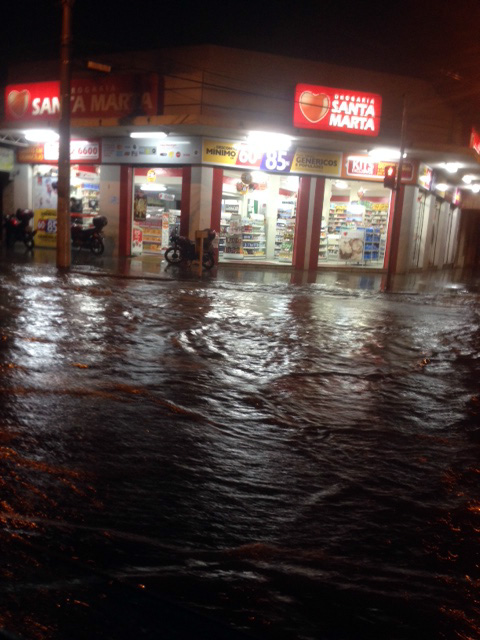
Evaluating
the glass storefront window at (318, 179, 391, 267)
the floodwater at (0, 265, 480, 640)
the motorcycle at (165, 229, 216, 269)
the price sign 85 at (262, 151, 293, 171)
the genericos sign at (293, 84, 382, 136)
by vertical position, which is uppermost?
the genericos sign at (293, 84, 382, 136)

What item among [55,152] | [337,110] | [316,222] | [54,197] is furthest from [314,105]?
[54,197]

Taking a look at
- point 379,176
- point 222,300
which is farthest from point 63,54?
point 379,176

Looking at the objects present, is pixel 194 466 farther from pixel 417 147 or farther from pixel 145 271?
pixel 417 147

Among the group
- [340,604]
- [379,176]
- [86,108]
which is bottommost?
[340,604]

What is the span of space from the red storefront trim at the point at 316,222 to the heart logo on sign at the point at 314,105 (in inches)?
107

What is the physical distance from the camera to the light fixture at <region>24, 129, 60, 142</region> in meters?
23.2

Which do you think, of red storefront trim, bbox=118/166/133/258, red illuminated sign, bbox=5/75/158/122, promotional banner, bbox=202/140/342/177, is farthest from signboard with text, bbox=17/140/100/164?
promotional banner, bbox=202/140/342/177

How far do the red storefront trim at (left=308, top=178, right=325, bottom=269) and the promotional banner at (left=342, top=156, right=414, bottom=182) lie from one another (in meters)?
1.04

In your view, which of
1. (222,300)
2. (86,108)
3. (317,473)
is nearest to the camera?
(317,473)

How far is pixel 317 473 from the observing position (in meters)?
4.14

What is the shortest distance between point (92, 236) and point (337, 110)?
997cm

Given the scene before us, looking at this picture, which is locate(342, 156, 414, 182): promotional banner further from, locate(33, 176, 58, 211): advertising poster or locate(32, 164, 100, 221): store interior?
locate(33, 176, 58, 211): advertising poster

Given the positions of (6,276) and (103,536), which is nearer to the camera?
(103,536)

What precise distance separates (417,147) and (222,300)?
40.3ft
